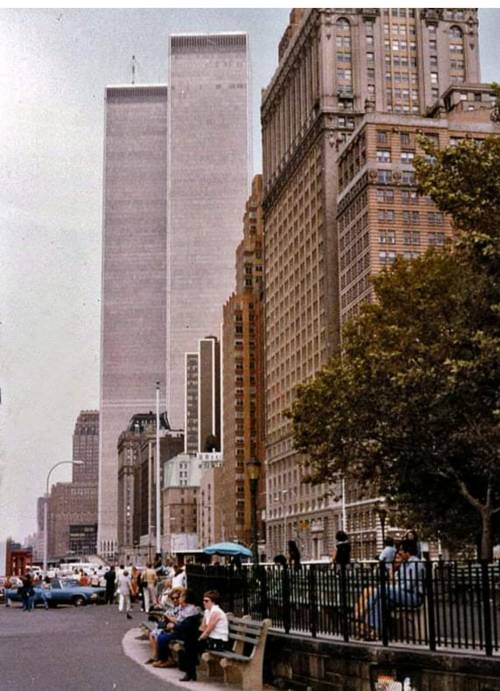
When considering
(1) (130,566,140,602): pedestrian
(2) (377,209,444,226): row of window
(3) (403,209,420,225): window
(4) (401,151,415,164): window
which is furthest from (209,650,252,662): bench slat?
(4) (401,151,415,164): window

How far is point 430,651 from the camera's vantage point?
14914 millimetres

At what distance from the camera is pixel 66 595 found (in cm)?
5172

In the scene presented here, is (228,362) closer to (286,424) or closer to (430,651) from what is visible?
(286,424)

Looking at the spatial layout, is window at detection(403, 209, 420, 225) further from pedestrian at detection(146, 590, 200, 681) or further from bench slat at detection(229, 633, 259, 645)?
bench slat at detection(229, 633, 259, 645)

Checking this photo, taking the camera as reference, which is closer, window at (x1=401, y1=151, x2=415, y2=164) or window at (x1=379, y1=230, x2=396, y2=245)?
window at (x1=379, y1=230, x2=396, y2=245)

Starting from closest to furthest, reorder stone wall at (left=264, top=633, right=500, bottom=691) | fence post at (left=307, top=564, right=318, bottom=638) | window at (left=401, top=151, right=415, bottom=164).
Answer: stone wall at (left=264, top=633, right=500, bottom=691)
fence post at (left=307, top=564, right=318, bottom=638)
window at (left=401, top=151, right=415, bottom=164)

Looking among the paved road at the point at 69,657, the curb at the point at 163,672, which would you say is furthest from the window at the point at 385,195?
the curb at the point at 163,672

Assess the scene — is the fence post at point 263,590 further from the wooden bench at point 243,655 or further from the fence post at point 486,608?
the fence post at point 486,608

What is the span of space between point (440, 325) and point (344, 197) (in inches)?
3741

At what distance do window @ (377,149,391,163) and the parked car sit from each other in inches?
3166

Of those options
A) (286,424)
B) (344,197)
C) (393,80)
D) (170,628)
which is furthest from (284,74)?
(170,628)

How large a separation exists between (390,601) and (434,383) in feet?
62.1

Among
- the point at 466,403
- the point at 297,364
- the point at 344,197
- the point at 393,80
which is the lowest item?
the point at 466,403

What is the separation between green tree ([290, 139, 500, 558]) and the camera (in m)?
26.1
